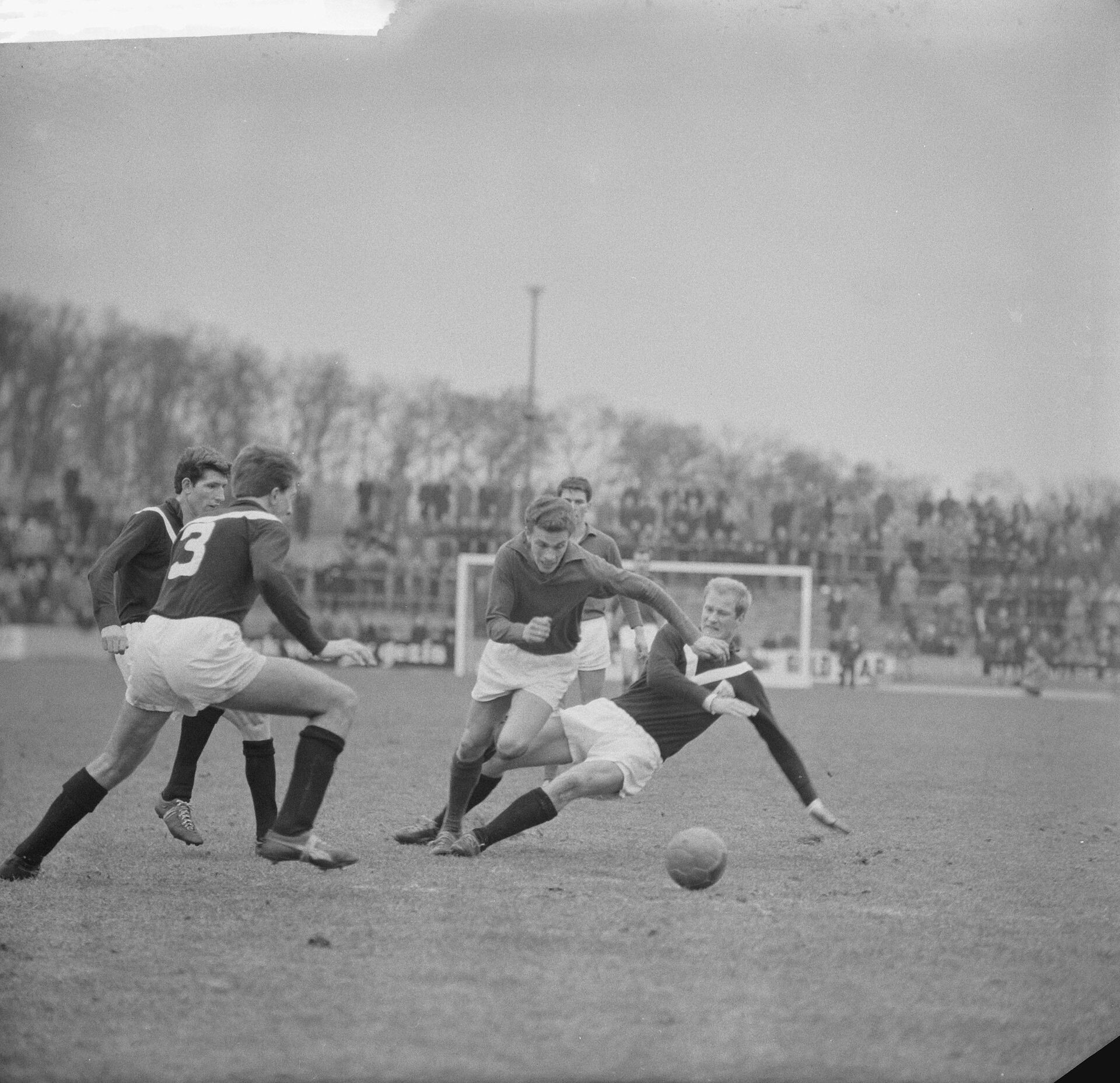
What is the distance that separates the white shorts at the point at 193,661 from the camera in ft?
15.4

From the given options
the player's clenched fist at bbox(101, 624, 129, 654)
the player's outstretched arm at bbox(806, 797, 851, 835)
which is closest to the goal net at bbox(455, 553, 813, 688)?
the player's outstretched arm at bbox(806, 797, 851, 835)

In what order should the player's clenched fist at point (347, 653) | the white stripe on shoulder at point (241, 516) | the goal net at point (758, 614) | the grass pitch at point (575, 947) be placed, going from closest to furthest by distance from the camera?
the grass pitch at point (575, 947) < the player's clenched fist at point (347, 653) < the white stripe on shoulder at point (241, 516) < the goal net at point (758, 614)

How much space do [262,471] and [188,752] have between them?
1674 millimetres

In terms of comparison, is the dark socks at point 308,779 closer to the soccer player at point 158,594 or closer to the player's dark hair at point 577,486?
the soccer player at point 158,594

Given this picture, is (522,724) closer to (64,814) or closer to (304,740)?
(304,740)

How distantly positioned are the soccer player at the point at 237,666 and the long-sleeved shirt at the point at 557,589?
3.11 ft

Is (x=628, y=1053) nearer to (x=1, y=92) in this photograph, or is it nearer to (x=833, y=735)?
(x=1, y=92)

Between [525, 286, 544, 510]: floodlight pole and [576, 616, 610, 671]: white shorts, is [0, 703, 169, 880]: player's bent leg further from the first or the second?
[525, 286, 544, 510]: floodlight pole

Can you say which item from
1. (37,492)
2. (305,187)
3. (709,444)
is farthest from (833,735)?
(37,492)

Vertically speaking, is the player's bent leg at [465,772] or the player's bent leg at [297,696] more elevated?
the player's bent leg at [297,696]

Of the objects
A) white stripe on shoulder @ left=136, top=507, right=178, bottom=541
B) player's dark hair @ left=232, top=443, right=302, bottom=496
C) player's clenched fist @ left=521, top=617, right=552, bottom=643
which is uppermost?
player's dark hair @ left=232, top=443, right=302, bottom=496

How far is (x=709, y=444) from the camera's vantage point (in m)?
29.0

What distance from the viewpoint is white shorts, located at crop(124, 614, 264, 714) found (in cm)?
468

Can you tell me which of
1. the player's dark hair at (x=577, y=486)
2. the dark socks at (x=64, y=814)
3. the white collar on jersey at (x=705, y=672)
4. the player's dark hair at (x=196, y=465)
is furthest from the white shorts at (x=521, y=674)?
the player's dark hair at (x=577, y=486)
